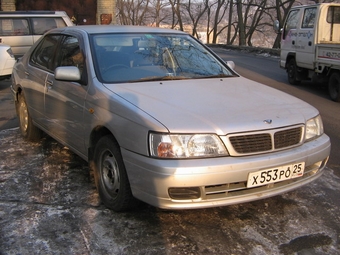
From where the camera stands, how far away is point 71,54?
14.6 ft

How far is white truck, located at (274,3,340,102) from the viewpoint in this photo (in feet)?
31.0

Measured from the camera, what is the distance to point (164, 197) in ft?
9.84

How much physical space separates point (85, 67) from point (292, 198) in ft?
7.77

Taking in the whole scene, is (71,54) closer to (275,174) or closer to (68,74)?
(68,74)

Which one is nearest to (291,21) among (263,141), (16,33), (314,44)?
(314,44)

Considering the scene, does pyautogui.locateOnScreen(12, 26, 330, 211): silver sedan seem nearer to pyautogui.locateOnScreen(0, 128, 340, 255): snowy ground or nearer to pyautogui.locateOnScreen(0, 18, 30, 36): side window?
pyautogui.locateOnScreen(0, 128, 340, 255): snowy ground

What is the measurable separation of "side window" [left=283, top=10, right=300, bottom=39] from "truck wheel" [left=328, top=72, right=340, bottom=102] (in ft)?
8.94

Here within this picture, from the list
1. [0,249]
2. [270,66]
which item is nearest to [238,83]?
[0,249]

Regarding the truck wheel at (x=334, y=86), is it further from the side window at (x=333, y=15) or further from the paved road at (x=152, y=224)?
the paved road at (x=152, y=224)

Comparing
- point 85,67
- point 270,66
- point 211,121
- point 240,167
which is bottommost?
point 270,66

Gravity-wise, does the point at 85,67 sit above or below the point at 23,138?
above

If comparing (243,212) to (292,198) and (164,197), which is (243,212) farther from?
(164,197)

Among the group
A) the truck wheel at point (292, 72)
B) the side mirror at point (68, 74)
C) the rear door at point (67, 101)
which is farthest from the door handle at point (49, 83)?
the truck wheel at point (292, 72)

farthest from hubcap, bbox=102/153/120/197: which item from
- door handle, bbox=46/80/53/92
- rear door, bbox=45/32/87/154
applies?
door handle, bbox=46/80/53/92
